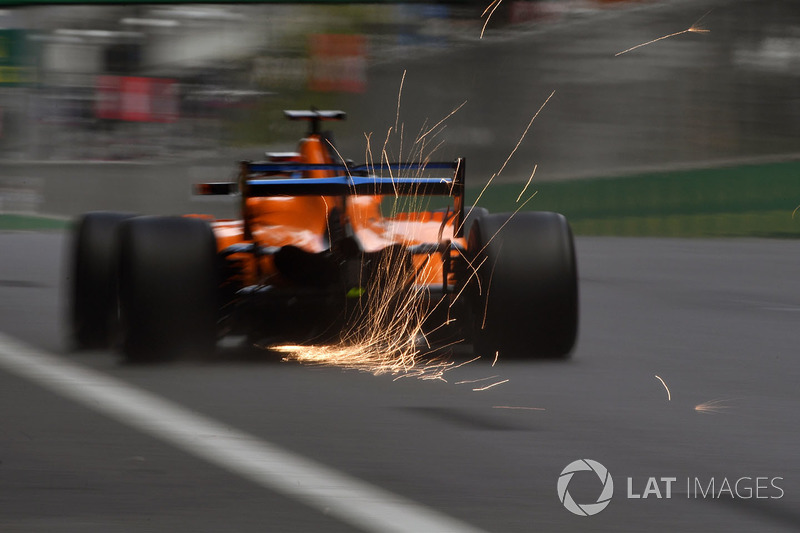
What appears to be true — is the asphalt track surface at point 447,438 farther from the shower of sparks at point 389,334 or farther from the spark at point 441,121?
the spark at point 441,121

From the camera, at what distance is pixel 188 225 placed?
7.75 meters

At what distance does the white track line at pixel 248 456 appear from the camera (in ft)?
14.3

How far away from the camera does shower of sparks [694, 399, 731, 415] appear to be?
644 cm

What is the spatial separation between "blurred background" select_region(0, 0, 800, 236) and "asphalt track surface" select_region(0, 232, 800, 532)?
18.3 m

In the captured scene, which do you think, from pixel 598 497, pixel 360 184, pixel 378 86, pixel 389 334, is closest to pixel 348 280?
pixel 389 334

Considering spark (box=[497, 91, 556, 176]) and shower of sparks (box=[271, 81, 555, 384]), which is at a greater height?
shower of sparks (box=[271, 81, 555, 384])

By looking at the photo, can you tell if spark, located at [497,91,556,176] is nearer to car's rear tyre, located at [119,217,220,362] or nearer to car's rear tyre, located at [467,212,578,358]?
car's rear tyre, located at [467,212,578,358]

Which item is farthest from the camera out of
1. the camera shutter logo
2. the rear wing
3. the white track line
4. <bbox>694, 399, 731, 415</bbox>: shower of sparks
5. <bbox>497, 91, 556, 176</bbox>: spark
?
<bbox>497, 91, 556, 176</bbox>: spark

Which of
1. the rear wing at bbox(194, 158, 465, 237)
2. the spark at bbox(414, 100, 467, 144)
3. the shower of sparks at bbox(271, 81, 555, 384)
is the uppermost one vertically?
the rear wing at bbox(194, 158, 465, 237)

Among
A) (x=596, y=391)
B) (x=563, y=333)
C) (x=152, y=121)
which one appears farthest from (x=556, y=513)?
(x=152, y=121)

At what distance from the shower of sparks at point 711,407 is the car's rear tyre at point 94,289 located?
3682mm

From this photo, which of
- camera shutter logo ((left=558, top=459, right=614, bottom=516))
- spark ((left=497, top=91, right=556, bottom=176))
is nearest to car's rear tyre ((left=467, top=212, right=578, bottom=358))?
camera shutter logo ((left=558, top=459, right=614, bottom=516))

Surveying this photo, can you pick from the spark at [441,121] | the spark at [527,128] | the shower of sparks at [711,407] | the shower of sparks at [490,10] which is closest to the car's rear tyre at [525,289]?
the shower of sparks at [711,407]

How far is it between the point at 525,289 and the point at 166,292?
6.43 feet
